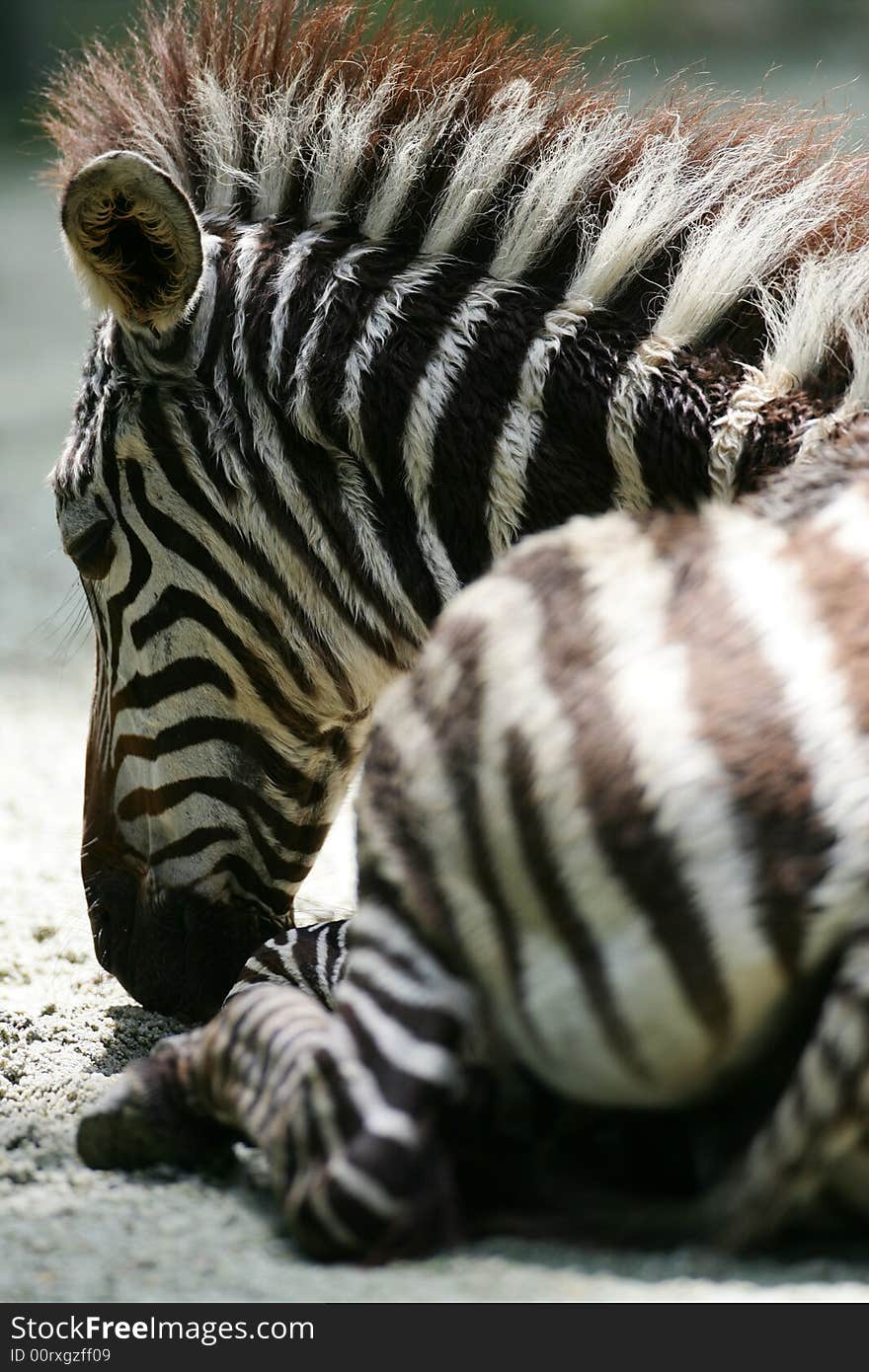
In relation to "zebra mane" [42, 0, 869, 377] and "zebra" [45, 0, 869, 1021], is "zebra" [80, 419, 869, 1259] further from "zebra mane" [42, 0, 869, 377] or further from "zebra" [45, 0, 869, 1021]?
"zebra mane" [42, 0, 869, 377]

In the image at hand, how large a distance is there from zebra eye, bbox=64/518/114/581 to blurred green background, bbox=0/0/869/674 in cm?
973

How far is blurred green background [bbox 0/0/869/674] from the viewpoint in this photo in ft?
52.0

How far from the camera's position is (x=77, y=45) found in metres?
19.3

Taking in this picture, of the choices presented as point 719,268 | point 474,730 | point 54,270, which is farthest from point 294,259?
point 54,270

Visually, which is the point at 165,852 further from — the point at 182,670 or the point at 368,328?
the point at 368,328

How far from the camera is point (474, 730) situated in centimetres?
255

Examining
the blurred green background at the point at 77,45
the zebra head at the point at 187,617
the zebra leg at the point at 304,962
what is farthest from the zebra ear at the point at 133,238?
the blurred green background at the point at 77,45

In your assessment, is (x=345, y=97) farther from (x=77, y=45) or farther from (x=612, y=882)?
(x=77, y=45)

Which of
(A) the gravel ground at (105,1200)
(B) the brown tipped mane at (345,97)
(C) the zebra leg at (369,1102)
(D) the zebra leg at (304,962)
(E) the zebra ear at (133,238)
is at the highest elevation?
(B) the brown tipped mane at (345,97)

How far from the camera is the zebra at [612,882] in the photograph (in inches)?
90.8

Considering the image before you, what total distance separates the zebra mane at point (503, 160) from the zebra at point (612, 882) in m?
1.00

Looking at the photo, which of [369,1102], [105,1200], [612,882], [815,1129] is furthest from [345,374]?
[815,1129]

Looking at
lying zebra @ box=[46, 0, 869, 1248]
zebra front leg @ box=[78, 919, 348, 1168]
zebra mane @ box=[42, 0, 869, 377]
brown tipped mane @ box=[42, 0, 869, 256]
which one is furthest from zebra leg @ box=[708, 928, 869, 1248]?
brown tipped mane @ box=[42, 0, 869, 256]

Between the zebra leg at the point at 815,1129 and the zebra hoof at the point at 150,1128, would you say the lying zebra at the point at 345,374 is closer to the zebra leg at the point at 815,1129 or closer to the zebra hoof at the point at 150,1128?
the zebra hoof at the point at 150,1128
